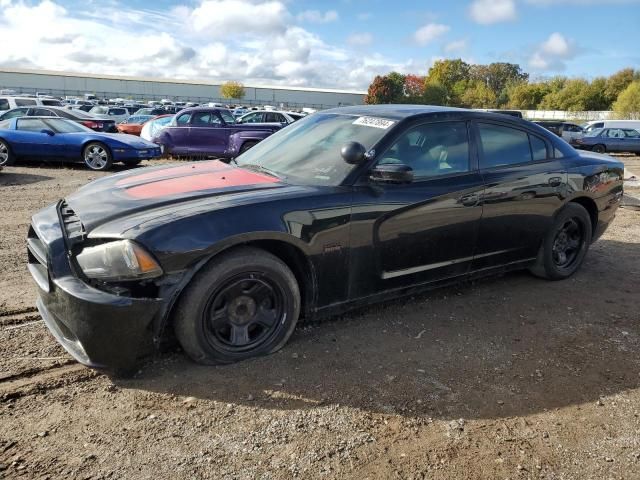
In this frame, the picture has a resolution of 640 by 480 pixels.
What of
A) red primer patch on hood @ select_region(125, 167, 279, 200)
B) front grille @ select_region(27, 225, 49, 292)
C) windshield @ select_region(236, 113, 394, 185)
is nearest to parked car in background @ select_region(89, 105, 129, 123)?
windshield @ select_region(236, 113, 394, 185)

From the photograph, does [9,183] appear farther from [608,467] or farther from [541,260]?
[608,467]

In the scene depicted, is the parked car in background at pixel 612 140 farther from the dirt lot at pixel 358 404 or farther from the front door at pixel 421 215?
the front door at pixel 421 215

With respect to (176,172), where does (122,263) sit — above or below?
below

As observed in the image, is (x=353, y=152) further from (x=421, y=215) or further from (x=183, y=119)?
(x=183, y=119)

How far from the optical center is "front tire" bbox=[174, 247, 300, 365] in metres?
2.95

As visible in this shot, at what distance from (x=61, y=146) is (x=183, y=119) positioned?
3.62 meters

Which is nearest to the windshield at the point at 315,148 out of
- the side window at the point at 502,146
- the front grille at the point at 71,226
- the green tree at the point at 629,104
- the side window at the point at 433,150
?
the side window at the point at 433,150

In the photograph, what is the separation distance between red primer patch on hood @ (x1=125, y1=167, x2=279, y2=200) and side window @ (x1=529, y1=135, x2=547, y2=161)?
2.47 m

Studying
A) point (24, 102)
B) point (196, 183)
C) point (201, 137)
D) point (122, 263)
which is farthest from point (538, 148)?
point (24, 102)

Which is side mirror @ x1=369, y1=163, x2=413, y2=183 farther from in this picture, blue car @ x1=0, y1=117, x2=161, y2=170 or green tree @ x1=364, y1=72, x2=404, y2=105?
green tree @ x1=364, y1=72, x2=404, y2=105

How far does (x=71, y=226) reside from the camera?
3055mm

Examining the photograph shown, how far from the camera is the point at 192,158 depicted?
50.2 feet

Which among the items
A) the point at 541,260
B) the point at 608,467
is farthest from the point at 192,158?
the point at 608,467

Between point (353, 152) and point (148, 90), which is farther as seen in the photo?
point (148, 90)
